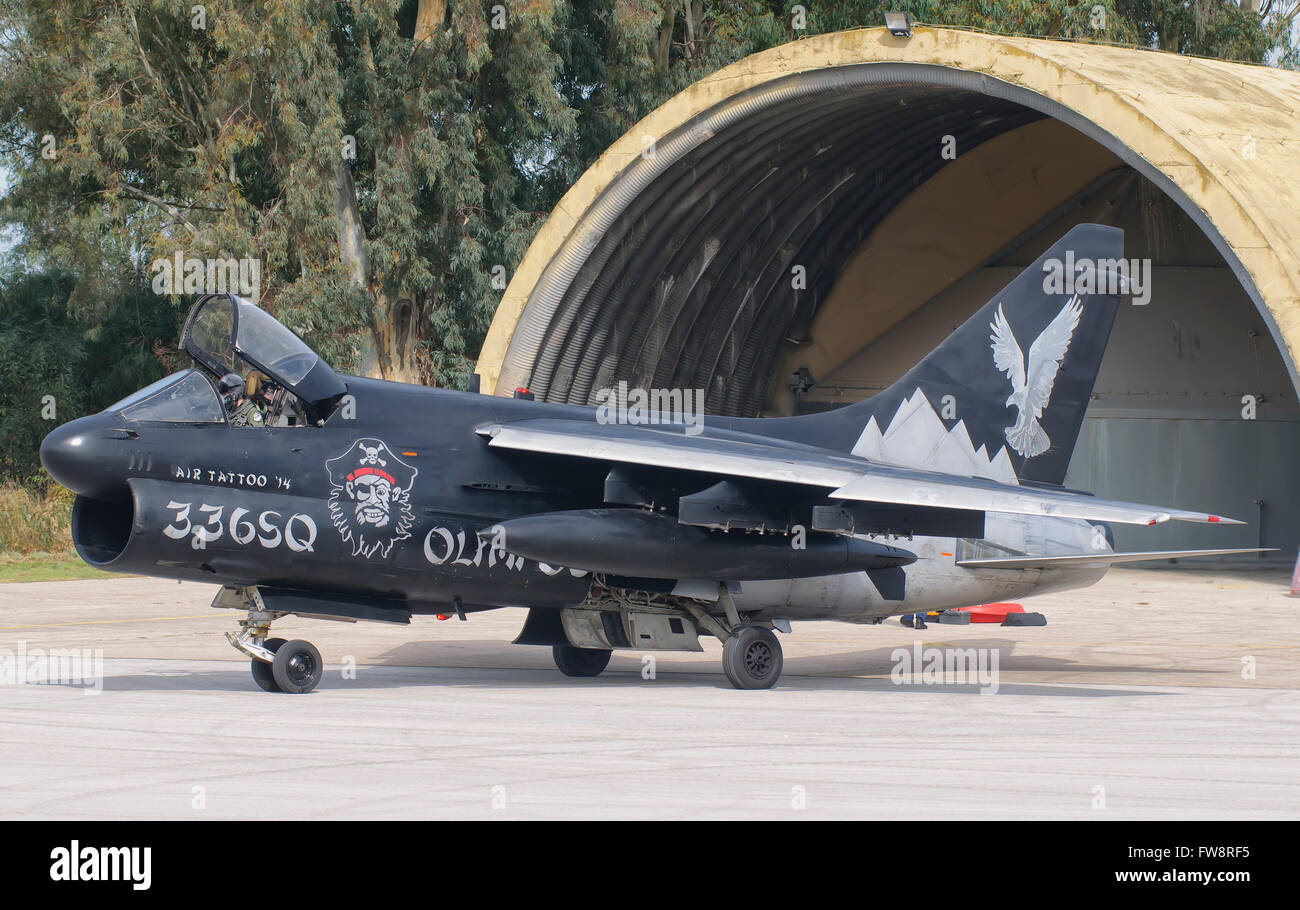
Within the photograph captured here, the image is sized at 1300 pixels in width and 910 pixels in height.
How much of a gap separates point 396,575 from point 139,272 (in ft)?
99.1

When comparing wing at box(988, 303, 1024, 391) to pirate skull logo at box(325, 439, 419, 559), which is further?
wing at box(988, 303, 1024, 391)

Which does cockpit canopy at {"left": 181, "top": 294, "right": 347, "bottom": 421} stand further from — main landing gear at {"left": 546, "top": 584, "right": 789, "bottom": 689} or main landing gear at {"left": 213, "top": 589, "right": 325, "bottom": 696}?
main landing gear at {"left": 546, "top": 584, "right": 789, "bottom": 689}

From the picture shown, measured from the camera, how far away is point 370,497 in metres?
13.0

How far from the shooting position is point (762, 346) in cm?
3744

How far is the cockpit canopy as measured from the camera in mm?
12547

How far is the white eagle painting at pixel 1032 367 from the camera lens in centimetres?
1571

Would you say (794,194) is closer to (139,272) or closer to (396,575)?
(139,272)

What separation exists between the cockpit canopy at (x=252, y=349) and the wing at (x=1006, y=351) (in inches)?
283

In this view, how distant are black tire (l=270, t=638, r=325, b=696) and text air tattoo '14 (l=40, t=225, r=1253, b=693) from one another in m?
0.02

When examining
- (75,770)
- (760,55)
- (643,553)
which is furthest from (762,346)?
(75,770)

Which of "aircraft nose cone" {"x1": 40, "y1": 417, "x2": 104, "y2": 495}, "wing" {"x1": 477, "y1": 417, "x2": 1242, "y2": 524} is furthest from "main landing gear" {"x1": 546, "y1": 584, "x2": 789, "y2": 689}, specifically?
"aircraft nose cone" {"x1": 40, "y1": 417, "x2": 104, "y2": 495}

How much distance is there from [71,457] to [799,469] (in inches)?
243

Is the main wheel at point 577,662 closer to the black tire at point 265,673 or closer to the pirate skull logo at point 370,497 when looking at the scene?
the pirate skull logo at point 370,497

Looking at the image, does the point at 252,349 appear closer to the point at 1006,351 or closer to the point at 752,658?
the point at 752,658
